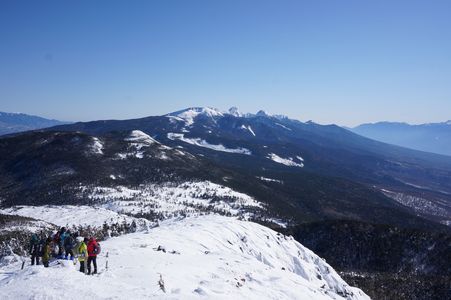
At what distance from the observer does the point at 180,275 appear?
36.9 metres

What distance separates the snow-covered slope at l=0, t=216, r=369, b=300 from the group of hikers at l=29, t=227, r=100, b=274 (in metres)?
1.31

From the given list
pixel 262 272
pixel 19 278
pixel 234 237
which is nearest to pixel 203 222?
pixel 234 237

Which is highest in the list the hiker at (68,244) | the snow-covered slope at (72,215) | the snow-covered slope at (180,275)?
the hiker at (68,244)

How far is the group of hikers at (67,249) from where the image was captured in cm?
3216

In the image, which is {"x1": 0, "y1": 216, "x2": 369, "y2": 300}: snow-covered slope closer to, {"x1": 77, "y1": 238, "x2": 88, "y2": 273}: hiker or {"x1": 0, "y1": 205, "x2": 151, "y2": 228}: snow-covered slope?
{"x1": 77, "y1": 238, "x2": 88, "y2": 273}: hiker

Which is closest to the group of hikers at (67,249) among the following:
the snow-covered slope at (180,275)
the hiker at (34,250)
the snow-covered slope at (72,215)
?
the hiker at (34,250)

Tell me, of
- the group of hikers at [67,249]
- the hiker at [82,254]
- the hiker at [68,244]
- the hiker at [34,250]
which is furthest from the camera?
the hiker at [68,244]

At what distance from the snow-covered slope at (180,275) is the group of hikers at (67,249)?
51.4 inches

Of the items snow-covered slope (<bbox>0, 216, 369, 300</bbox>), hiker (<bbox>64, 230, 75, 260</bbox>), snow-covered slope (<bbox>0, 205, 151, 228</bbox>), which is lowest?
snow-covered slope (<bbox>0, 205, 151, 228</bbox>)

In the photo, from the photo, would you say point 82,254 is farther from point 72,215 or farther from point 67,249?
point 72,215

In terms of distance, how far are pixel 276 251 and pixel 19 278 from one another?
5908cm

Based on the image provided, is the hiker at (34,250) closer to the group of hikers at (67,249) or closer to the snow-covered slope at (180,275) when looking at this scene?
the group of hikers at (67,249)

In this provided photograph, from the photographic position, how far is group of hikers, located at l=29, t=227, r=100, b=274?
32.2 meters

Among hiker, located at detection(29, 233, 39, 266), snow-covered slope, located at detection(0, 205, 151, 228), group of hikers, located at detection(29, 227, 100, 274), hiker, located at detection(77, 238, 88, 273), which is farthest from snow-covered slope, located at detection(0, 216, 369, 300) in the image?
snow-covered slope, located at detection(0, 205, 151, 228)
